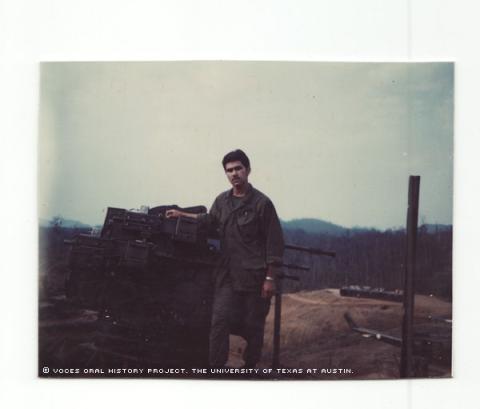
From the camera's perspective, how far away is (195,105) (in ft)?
10.3

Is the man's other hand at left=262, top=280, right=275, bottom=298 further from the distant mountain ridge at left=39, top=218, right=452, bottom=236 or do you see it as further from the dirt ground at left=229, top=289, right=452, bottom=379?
the distant mountain ridge at left=39, top=218, right=452, bottom=236

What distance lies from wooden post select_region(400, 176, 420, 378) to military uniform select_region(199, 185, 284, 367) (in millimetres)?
674

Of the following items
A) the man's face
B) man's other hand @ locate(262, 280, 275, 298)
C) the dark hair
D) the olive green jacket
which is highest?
the dark hair

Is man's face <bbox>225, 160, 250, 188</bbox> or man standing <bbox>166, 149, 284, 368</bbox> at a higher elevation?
man's face <bbox>225, 160, 250, 188</bbox>

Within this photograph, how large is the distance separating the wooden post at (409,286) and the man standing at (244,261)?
676 mm

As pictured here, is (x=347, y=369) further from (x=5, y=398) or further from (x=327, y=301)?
(x=5, y=398)

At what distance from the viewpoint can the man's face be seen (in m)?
3.15

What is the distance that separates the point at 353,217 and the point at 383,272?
33cm

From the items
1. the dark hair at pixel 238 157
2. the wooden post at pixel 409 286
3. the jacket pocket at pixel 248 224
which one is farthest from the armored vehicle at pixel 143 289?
the wooden post at pixel 409 286

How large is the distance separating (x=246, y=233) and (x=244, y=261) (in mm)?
147

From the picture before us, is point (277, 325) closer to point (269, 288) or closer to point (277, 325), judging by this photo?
point (277, 325)

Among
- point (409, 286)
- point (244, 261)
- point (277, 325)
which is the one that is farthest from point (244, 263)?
point (409, 286)

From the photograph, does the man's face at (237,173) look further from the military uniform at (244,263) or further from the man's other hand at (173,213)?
the man's other hand at (173,213)

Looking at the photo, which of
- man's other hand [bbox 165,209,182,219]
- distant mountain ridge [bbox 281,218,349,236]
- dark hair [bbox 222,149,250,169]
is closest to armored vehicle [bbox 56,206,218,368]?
man's other hand [bbox 165,209,182,219]
